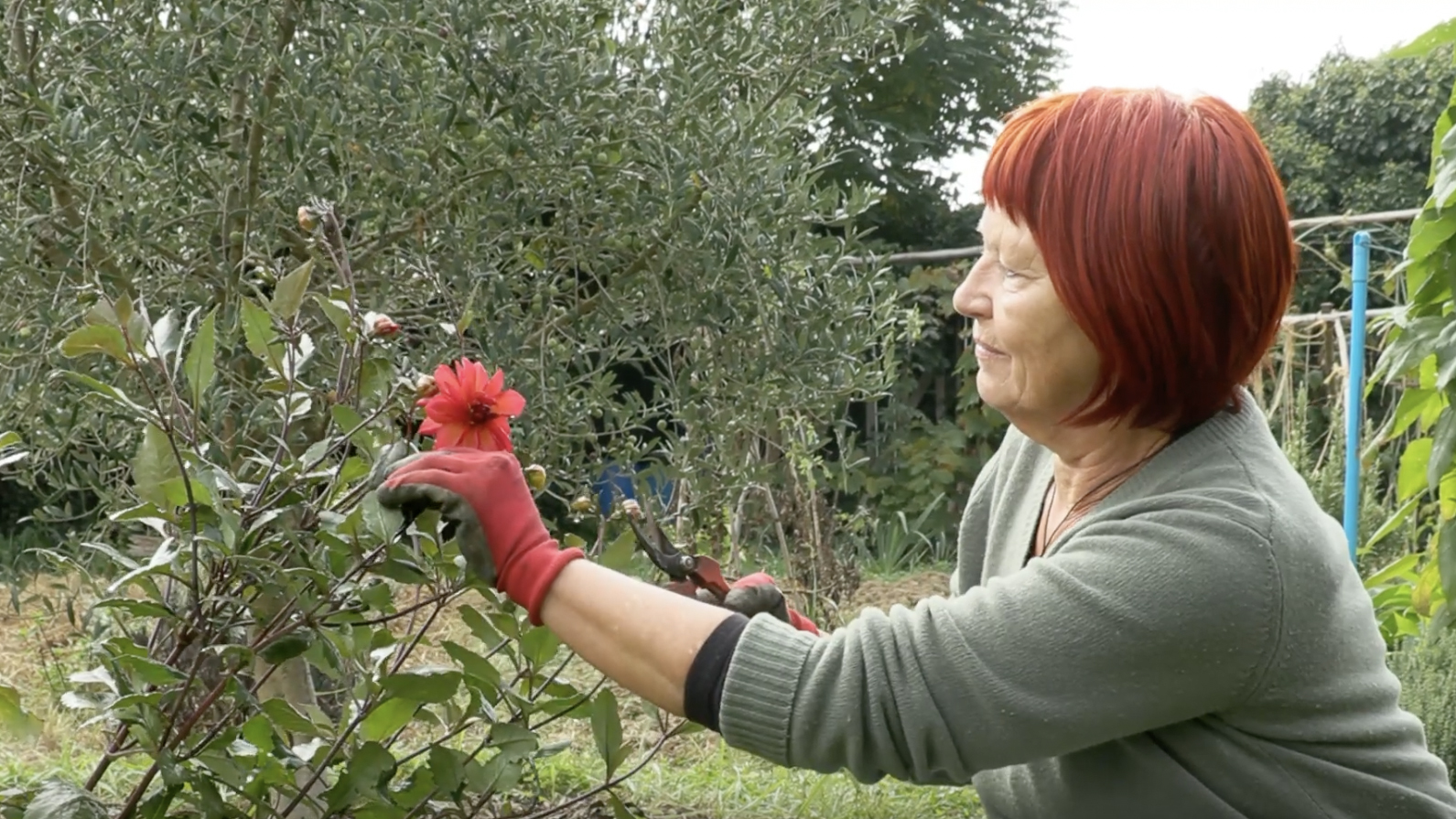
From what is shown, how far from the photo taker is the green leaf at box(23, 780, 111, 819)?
4.50 feet

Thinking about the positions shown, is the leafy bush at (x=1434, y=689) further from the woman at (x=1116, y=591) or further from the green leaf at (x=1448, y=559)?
the woman at (x=1116, y=591)

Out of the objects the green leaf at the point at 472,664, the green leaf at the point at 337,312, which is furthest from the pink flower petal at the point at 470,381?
the green leaf at the point at 472,664

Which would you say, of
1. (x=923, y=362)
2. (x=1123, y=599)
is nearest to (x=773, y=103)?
(x=1123, y=599)

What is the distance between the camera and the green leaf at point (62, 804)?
1.37 metres

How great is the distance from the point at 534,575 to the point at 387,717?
44cm

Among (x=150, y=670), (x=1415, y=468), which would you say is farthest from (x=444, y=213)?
(x=1415, y=468)

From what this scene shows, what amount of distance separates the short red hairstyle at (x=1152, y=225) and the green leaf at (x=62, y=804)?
41.7 inches

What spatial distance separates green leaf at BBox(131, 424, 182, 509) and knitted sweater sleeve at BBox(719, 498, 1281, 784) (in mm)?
573

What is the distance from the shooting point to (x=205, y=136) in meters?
2.34

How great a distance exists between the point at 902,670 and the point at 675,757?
2805 mm

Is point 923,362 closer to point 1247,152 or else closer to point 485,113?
point 485,113

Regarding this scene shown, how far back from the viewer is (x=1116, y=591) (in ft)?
4.48

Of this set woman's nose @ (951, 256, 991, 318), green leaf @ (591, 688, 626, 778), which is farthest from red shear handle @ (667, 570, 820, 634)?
woman's nose @ (951, 256, 991, 318)

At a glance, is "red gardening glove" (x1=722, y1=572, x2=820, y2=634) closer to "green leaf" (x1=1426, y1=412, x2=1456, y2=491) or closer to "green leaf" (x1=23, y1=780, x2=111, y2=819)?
"green leaf" (x1=23, y1=780, x2=111, y2=819)
